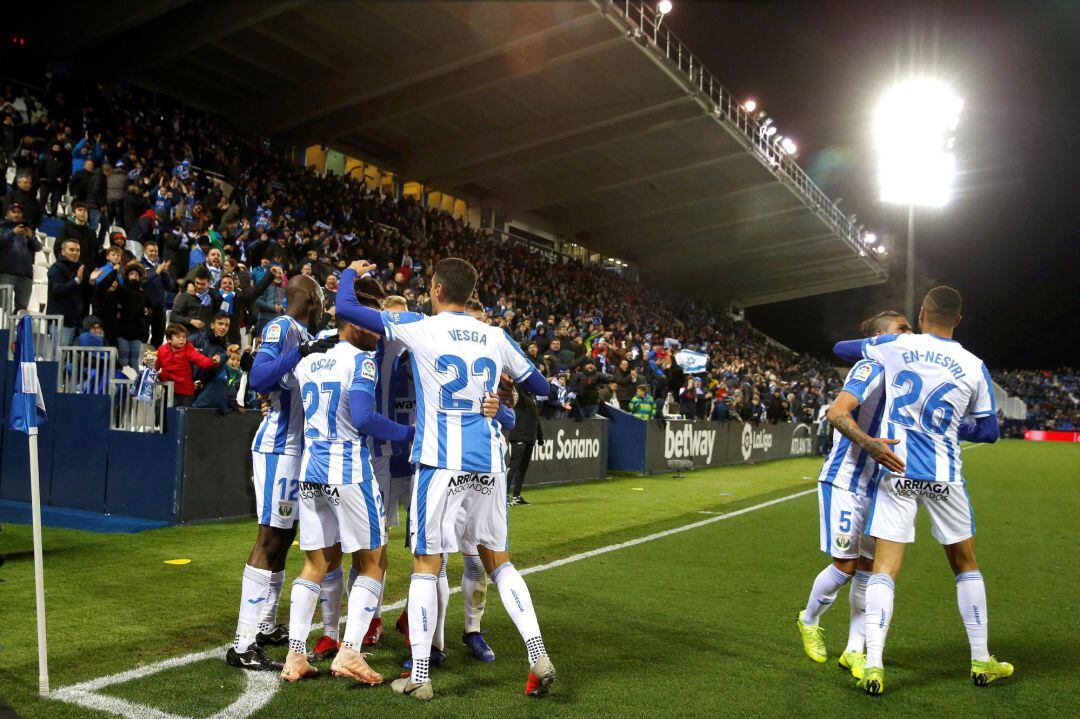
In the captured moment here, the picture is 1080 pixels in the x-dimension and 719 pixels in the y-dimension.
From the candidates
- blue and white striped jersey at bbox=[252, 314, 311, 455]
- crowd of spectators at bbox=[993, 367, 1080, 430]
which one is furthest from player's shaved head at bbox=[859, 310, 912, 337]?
crowd of spectators at bbox=[993, 367, 1080, 430]

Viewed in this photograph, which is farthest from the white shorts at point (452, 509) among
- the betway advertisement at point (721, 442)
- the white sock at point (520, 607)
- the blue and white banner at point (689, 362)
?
the blue and white banner at point (689, 362)

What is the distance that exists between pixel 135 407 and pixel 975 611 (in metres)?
7.94

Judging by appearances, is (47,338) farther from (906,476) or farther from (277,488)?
(906,476)

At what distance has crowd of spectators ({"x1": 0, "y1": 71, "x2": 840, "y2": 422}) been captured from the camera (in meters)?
10.4

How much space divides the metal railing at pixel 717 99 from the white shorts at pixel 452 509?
60.6 feet

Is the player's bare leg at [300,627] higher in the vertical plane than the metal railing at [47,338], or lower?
lower

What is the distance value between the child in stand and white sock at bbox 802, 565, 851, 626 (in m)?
6.69

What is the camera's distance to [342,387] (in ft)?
14.3

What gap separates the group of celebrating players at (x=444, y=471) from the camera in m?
4.14

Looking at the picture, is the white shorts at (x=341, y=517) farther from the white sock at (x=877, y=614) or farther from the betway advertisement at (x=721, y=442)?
the betway advertisement at (x=721, y=442)

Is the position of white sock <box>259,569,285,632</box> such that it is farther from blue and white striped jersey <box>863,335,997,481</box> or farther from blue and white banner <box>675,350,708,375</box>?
blue and white banner <box>675,350,708,375</box>

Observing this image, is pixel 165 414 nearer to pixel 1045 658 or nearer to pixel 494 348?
pixel 494 348

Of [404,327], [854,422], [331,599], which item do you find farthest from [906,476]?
[331,599]

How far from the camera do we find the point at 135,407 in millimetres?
8898
